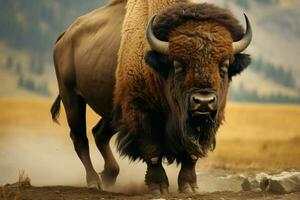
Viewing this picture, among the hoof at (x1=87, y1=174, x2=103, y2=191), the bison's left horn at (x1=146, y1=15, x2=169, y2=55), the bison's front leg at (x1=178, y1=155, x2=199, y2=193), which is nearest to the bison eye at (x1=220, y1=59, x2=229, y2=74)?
the bison's left horn at (x1=146, y1=15, x2=169, y2=55)

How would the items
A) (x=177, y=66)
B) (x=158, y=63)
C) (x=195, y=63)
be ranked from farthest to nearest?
(x=158, y=63) → (x=177, y=66) → (x=195, y=63)

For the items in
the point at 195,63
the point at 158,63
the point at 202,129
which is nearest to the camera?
the point at 195,63

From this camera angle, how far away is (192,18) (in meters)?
7.89

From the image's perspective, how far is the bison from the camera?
7520 mm

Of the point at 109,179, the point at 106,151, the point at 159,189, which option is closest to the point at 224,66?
the point at 159,189

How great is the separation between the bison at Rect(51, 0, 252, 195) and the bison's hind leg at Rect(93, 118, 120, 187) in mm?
917

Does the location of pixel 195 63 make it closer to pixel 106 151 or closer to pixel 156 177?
pixel 156 177

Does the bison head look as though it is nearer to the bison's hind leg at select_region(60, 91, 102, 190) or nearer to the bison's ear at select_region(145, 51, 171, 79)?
the bison's ear at select_region(145, 51, 171, 79)

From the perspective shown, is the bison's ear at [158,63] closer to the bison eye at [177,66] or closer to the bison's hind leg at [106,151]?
the bison eye at [177,66]

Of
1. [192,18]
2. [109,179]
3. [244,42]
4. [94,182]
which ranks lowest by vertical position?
[109,179]

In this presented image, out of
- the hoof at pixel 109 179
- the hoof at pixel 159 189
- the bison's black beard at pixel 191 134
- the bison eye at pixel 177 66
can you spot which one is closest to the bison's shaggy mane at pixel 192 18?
the bison eye at pixel 177 66

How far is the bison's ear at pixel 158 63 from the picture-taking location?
795cm

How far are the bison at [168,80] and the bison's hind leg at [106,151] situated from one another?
92 centimetres

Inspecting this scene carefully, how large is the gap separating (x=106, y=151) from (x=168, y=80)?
283cm
